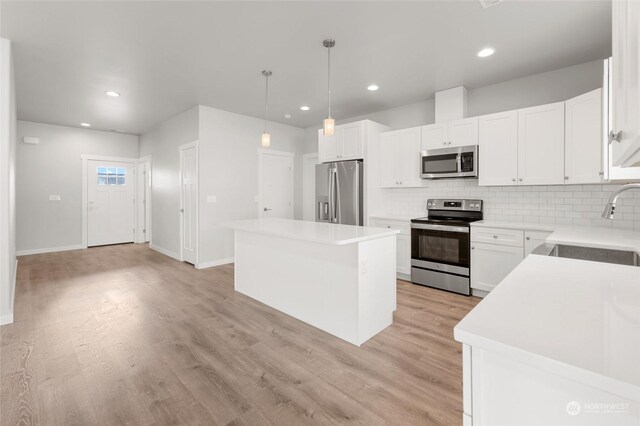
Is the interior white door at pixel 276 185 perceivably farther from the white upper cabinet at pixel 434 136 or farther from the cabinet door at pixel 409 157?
the white upper cabinet at pixel 434 136

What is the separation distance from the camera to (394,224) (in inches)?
170

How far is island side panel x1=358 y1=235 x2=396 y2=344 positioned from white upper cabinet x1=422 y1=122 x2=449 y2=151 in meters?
1.91

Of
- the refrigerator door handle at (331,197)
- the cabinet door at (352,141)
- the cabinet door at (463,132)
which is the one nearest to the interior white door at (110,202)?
the refrigerator door handle at (331,197)

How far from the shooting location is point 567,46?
9.70ft

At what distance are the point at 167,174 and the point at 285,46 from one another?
4224 mm

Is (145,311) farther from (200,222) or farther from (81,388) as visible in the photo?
(200,222)

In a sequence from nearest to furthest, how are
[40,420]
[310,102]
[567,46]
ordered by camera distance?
1. [40,420]
2. [567,46]
3. [310,102]

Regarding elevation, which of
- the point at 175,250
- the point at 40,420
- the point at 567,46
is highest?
the point at 567,46

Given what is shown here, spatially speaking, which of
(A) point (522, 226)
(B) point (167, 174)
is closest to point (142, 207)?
(B) point (167, 174)

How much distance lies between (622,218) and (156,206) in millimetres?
7596

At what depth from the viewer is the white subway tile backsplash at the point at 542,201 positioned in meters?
3.03

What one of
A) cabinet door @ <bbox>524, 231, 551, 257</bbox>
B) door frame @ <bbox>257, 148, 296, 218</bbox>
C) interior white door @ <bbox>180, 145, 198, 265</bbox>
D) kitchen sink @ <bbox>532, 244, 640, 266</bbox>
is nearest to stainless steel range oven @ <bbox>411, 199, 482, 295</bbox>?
cabinet door @ <bbox>524, 231, 551, 257</bbox>

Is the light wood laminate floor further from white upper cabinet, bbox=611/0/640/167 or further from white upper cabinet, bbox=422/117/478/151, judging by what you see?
white upper cabinet, bbox=422/117/478/151

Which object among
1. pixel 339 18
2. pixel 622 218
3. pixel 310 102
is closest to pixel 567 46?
pixel 622 218
